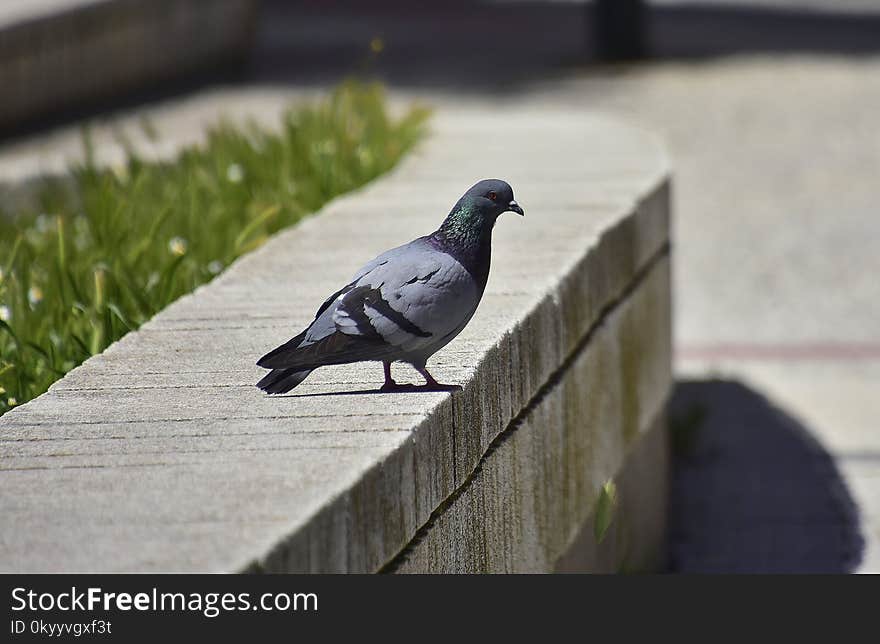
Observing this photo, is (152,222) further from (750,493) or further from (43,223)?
(750,493)

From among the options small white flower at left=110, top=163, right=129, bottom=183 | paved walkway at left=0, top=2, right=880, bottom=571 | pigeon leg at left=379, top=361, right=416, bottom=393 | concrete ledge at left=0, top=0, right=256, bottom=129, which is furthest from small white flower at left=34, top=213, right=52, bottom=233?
concrete ledge at left=0, top=0, right=256, bottom=129

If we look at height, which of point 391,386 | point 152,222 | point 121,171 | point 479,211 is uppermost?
point 479,211

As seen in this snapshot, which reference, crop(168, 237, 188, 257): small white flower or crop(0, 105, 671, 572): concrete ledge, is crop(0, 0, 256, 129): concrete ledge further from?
crop(0, 105, 671, 572): concrete ledge

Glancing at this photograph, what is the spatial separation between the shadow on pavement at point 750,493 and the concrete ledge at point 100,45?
6.52 metres

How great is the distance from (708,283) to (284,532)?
686 centimetres

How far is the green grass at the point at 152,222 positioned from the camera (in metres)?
4.29

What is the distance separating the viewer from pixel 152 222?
567 cm

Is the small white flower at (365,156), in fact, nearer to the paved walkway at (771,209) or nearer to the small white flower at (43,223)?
the small white flower at (43,223)

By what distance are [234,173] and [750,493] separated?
2.32 metres

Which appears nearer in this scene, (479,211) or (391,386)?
(479,211)

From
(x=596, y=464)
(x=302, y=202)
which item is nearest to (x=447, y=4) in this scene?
(x=302, y=202)

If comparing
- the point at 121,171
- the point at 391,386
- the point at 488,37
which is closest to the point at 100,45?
the point at 488,37

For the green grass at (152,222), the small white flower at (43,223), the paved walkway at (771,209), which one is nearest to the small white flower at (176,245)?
the green grass at (152,222)

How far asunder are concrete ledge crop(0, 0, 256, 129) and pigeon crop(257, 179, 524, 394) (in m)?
9.32
